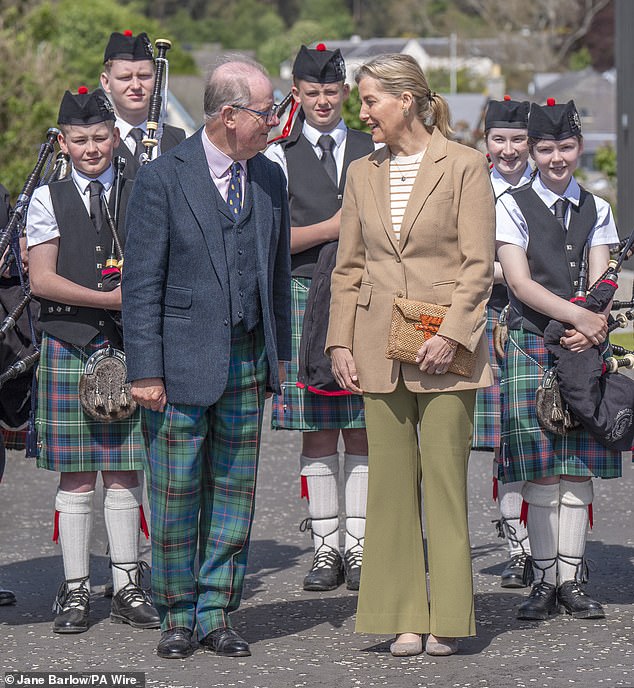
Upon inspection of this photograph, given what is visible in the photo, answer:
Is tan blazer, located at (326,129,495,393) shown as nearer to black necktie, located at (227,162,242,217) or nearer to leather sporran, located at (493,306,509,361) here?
black necktie, located at (227,162,242,217)

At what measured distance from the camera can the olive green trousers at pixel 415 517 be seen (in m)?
5.00

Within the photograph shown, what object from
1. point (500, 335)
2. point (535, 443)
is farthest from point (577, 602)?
point (500, 335)

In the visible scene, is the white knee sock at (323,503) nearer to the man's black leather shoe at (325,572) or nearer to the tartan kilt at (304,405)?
the man's black leather shoe at (325,572)

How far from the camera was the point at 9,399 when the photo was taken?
6.05 m

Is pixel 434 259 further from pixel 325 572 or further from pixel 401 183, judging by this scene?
pixel 325 572

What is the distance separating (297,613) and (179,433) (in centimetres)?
111

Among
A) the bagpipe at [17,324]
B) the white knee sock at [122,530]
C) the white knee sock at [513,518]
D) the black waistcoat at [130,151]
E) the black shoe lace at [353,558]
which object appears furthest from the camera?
the white knee sock at [513,518]

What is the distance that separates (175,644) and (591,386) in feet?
5.96

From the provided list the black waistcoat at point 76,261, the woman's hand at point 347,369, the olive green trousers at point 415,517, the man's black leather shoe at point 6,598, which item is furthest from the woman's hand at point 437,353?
the man's black leather shoe at point 6,598

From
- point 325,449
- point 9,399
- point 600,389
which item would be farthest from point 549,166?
point 9,399

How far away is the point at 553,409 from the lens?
18.2 ft

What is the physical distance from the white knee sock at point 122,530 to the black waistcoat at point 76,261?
2.10ft

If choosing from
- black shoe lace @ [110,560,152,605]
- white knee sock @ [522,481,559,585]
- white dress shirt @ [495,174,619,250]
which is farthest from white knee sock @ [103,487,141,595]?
white dress shirt @ [495,174,619,250]

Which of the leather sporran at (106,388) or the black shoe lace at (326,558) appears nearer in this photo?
the leather sporran at (106,388)
